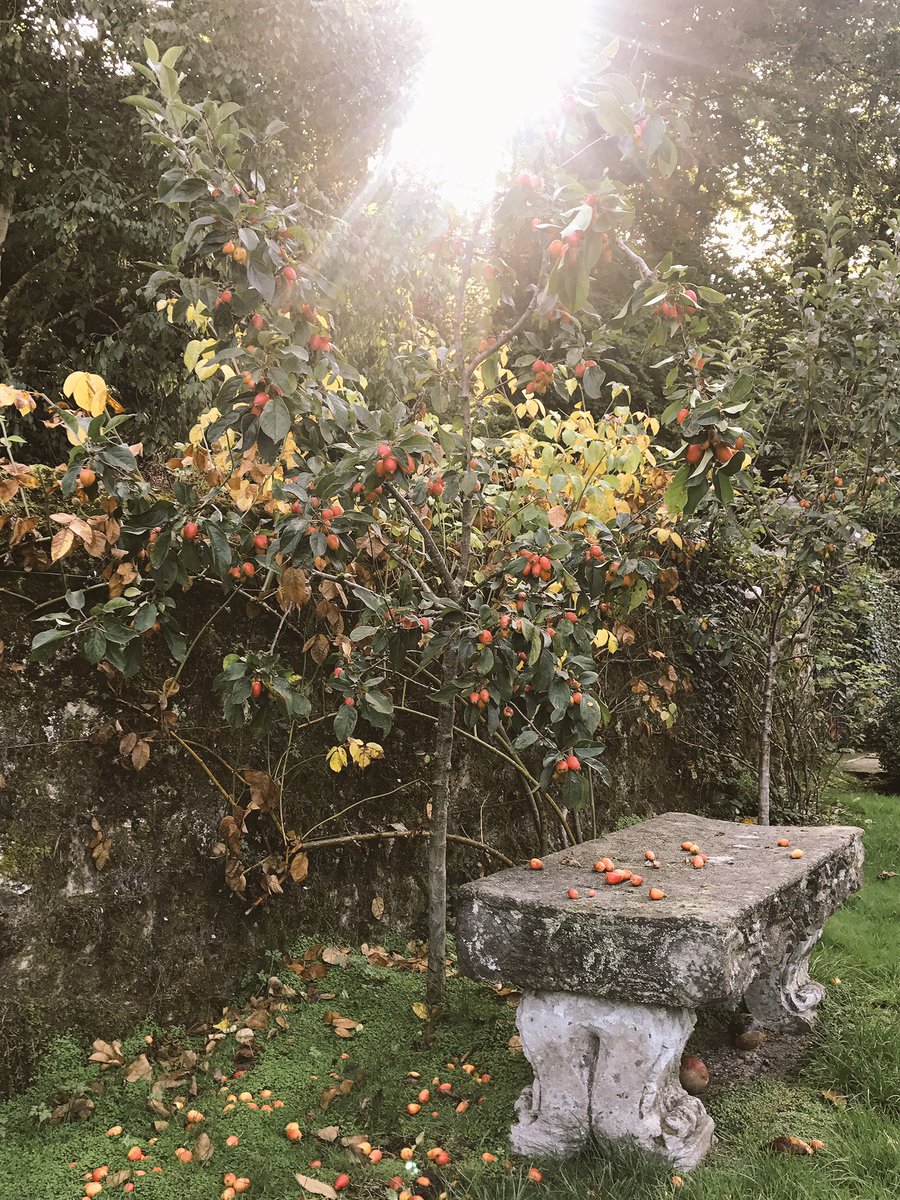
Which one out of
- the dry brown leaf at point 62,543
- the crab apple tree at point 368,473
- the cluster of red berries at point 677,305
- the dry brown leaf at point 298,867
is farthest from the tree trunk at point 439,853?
the cluster of red berries at point 677,305

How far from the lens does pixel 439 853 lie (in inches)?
117

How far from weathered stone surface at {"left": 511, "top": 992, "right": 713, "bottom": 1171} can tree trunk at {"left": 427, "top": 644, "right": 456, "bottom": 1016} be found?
0.62m

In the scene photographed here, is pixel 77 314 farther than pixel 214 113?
Yes

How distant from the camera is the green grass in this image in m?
2.20

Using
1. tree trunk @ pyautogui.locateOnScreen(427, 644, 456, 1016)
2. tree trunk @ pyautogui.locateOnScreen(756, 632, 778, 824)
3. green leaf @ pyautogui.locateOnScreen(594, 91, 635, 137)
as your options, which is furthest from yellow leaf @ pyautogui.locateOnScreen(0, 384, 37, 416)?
tree trunk @ pyautogui.locateOnScreen(756, 632, 778, 824)

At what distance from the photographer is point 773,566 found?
5.15 m

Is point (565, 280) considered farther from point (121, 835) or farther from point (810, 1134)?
point (810, 1134)

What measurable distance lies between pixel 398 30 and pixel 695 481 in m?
8.70

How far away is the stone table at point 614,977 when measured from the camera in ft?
7.25

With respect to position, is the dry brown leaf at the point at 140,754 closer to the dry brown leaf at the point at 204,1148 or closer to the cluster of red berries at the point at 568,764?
the dry brown leaf at the point at 204,1148

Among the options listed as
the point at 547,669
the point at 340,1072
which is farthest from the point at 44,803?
the point at 547,669

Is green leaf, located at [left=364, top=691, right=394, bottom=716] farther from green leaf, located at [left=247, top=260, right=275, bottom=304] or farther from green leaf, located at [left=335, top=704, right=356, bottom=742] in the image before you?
green leaf, located at [left=247, top=260, right=275, bottom=304]

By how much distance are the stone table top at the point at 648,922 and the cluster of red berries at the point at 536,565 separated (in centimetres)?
94

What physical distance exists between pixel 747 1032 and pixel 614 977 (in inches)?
44.7
